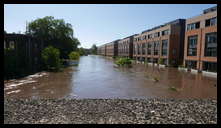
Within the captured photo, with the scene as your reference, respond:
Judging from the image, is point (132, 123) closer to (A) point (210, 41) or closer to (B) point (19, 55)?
(B) point (19, 55)

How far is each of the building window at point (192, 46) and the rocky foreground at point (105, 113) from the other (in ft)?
101

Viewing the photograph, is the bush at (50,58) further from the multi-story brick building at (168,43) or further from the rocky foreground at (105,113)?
the multi-story brick building at (168,43)

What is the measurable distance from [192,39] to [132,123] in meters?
36.7

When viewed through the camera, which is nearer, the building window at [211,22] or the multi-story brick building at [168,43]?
the building window at [211,22]

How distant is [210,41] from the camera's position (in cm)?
3139

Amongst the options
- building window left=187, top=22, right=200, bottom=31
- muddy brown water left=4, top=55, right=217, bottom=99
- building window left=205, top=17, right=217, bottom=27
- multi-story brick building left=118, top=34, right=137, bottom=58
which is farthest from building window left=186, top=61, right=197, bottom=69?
multi-story brick building left=118, top=34, right=137, bottom=58

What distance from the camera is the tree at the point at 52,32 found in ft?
173

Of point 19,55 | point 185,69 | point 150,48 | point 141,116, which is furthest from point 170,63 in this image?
point 141,116

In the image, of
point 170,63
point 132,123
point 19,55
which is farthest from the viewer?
point 170,63

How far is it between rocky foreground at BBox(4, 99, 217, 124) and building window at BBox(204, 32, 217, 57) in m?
25.8

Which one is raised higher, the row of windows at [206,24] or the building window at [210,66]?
the row of windows at [206,24]

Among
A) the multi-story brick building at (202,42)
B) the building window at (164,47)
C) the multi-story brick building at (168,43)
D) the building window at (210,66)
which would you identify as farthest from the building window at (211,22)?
the building window at (164,47)

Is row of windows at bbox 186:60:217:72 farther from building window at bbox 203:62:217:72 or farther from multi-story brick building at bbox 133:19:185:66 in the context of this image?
multi-story brick building at bbox 133:19:185:66

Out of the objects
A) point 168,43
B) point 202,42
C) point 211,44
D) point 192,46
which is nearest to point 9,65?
point 211,44
